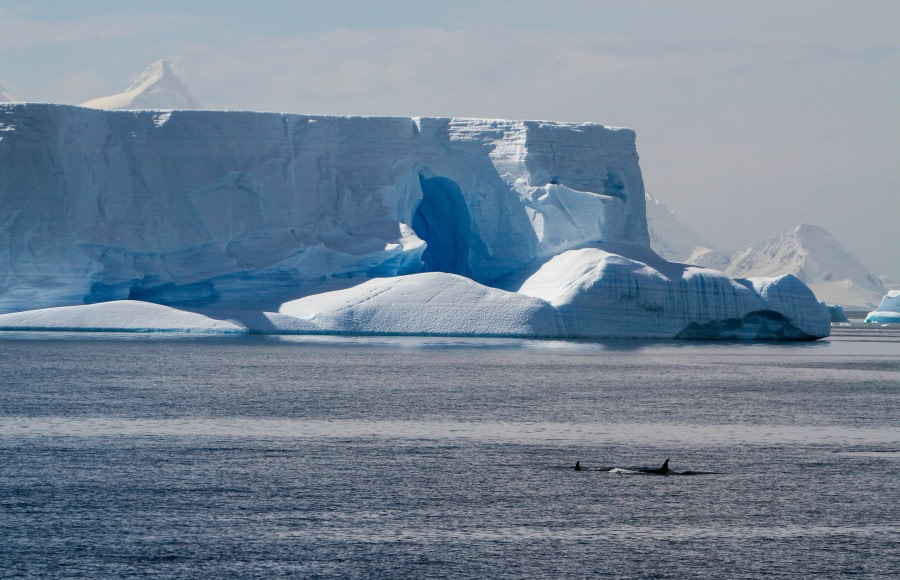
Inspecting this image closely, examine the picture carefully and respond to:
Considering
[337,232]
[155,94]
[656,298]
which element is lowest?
[656,298]

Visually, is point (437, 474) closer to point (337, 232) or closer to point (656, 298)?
point (656, 298)

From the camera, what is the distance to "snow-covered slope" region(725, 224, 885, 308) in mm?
147625

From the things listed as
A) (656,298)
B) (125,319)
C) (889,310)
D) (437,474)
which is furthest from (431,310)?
(889,310)

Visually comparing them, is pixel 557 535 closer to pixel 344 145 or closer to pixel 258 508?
pixel 258 508

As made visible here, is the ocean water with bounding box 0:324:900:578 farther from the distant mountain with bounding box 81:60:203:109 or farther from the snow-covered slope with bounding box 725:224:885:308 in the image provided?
the snow-covered slope with bounding box 725:224:885:308

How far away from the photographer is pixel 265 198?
37.4 m

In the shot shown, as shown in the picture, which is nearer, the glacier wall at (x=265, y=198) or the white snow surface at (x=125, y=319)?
the white snow surface at (x=125, y=319)

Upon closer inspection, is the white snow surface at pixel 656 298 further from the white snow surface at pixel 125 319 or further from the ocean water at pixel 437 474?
the ocean water at pixel 437 474

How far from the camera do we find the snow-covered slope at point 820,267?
5812 inches

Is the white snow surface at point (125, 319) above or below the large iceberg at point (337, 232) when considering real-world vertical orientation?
below

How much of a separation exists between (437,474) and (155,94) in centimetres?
8375

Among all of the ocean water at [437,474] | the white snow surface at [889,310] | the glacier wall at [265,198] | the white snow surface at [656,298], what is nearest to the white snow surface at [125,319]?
the glacier wall at [265,198]

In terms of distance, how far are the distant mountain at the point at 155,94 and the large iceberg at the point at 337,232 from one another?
2019 inches

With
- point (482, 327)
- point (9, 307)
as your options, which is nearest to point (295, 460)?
point (482, 327)
